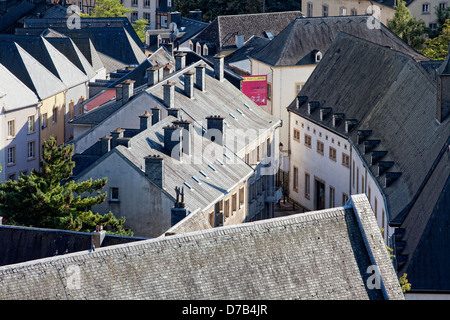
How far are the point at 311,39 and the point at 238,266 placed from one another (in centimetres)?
6740

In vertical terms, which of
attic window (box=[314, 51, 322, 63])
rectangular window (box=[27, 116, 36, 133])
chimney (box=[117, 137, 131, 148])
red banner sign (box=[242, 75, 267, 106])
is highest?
chimney (box=[117, 137, 131, 148])

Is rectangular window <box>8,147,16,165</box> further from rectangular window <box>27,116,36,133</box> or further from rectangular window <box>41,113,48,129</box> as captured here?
rectangular window <box>41,113,48,129</box>

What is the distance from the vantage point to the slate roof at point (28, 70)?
329ft

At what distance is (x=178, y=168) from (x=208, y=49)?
56807 millimetres

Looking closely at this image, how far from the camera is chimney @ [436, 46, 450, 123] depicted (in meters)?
69.9

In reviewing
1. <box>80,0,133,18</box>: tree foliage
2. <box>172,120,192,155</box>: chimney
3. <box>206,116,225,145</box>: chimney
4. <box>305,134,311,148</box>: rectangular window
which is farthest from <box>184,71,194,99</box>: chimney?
<box>80,0,133,18</box>: tree foliage

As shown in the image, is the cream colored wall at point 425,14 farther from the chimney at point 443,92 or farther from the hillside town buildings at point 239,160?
the chimney at point 443,92

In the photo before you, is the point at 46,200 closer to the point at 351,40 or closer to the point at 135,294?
the point at 135,294

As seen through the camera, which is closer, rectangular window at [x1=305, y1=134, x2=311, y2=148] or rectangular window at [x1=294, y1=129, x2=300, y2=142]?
rectangular window at [x1=305, y1=134, x2=311, y2=148]

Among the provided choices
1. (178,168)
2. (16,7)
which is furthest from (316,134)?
(16,7)

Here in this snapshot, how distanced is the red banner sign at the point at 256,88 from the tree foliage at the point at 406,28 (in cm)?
1820

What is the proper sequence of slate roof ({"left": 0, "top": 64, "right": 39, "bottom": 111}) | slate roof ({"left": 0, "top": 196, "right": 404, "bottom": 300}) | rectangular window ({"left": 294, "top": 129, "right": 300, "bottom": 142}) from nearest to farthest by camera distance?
1. slate roof ({"left": 0, "top": 196, "right": 404, "bottom": 300})
2. slate roof ({"left": 0, "top": 64, "right": 39, "bottom": 111})
3. rectangular window ({"left": 294, "top": 129, "right": 300, "bottom": 142})

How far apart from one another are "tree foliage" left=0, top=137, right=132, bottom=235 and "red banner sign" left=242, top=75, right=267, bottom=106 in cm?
4016
